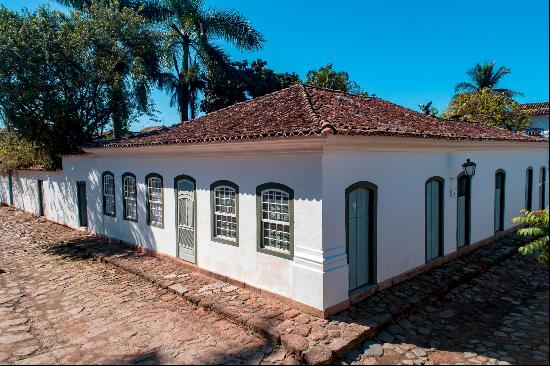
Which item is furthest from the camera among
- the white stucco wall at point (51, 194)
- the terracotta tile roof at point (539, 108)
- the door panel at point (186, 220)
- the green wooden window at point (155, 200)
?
the terracotta tile roof at point (539, 108)

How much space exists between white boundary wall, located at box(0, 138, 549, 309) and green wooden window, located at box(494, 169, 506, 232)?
12.3 inches

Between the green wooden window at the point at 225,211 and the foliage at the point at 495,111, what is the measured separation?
17512 mm

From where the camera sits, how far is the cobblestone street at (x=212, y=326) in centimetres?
576

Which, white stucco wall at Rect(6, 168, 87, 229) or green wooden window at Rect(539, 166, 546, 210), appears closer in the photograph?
green wooden window at Rect(539, 166, 546, 210)

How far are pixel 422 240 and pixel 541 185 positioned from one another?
9925 millimetres

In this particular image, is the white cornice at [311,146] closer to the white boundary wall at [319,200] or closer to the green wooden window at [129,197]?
the white boundary wall at [319,200]

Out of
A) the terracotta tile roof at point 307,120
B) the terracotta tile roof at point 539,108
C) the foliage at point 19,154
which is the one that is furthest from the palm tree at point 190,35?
the terracotta tile roof at point 539,108

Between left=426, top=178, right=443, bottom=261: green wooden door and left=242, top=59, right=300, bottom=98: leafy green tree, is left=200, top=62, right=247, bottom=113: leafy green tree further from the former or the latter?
left=426, top=178, right=443, bottom=261: green wooden door

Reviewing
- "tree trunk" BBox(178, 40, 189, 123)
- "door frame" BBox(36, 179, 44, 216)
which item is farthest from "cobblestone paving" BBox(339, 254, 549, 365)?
"door frame" BBox(36, 179, 44, 216)

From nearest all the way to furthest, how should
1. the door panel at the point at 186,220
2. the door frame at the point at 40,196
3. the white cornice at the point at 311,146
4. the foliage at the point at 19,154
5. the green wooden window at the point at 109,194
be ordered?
the white cornice at the point at 311,146 < the door panel at the point at 186,220 < the green wooden window at the point at 109,194 < the foliage at the point at 19,154 < the door frame at the point at 40,196

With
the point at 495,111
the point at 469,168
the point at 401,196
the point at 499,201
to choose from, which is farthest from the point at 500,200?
the point at 495,111

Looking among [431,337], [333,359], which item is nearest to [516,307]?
[431,337]

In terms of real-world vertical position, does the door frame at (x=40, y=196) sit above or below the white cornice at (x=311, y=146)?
below

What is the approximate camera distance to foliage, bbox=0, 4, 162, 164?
1419 centimetres
